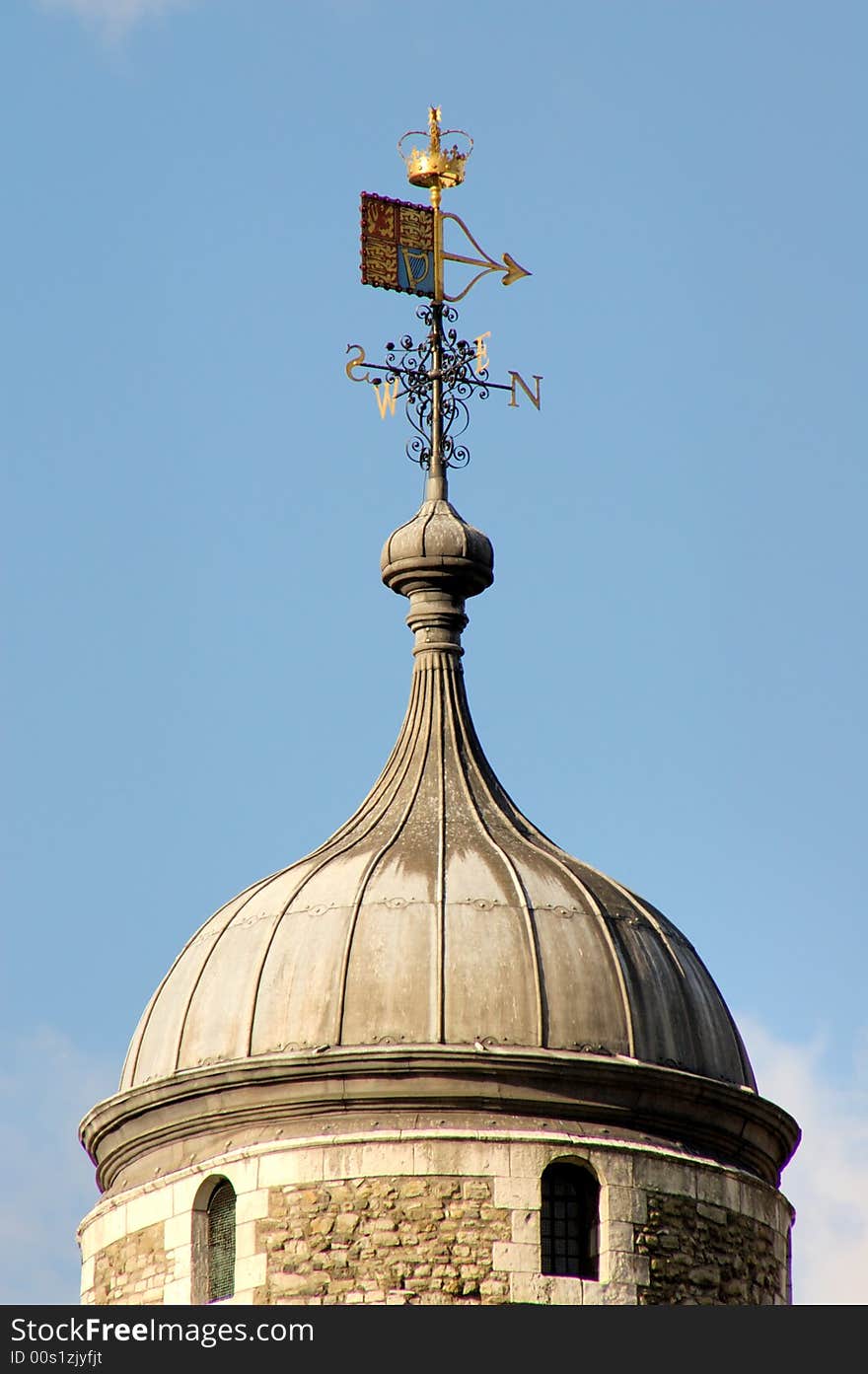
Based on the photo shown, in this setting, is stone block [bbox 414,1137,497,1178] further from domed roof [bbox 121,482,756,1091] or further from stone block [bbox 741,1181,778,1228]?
stone block [bbox 741,1181,778,1228]

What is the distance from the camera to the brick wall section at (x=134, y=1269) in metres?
45.5

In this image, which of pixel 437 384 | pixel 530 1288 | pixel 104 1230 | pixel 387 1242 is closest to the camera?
pixel 530 1288

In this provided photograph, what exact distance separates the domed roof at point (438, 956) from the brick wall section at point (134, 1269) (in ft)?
5.56

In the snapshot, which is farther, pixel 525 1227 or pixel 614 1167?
pixel 614 1167

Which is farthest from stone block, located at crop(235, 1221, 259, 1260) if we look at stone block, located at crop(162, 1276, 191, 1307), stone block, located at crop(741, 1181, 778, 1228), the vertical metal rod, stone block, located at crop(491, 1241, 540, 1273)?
the vertical metal rod

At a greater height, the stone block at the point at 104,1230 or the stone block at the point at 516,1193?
the stone block at the point at 104,1230

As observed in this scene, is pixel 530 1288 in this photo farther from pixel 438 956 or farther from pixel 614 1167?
pixel 438 956

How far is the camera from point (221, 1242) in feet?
148

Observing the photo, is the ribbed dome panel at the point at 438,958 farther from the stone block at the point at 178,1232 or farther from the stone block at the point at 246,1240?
the stone block at the point at 246,1240

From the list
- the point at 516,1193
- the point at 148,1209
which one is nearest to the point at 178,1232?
the point at 148,1209

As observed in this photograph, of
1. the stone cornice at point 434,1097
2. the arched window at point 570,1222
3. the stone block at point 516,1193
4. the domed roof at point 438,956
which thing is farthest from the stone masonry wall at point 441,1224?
the domed roof at point 438,956

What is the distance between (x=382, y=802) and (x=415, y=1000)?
3.57 metres

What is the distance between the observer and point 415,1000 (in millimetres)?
45156

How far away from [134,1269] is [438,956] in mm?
4630
